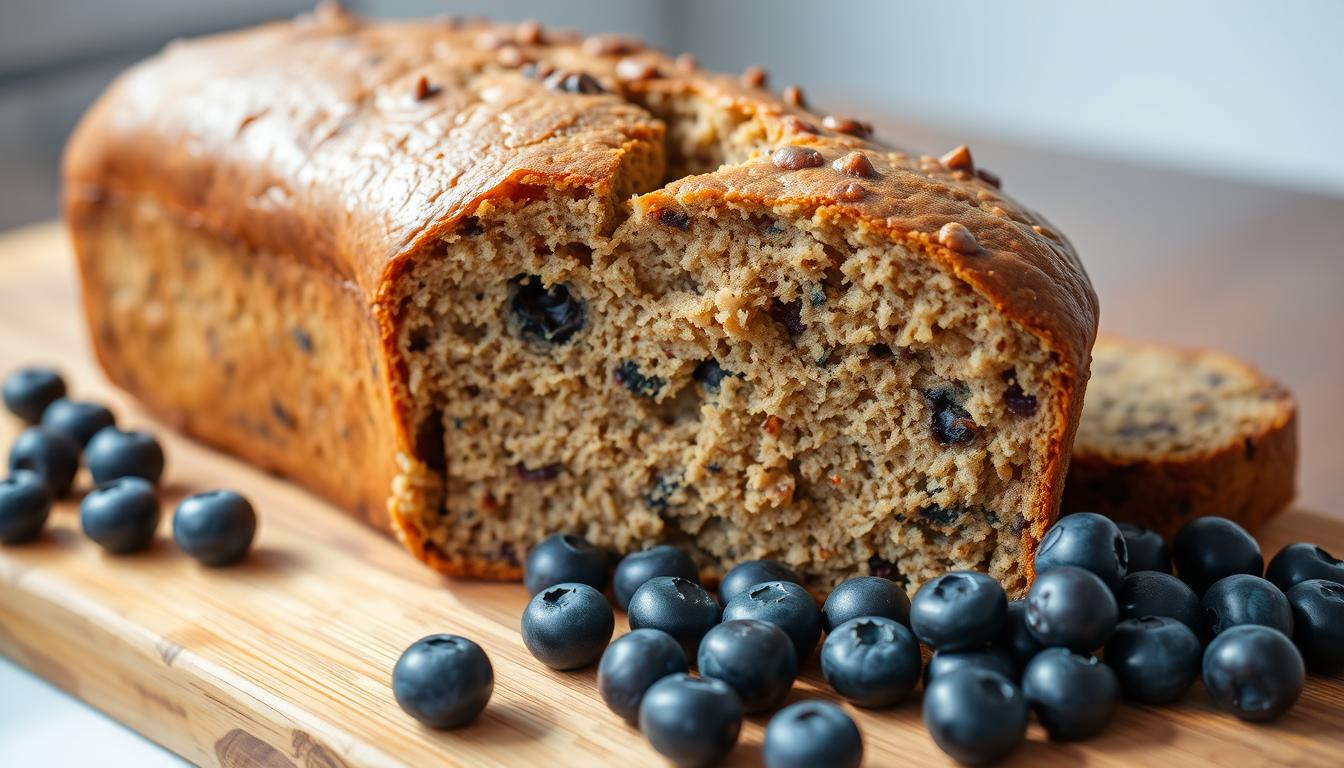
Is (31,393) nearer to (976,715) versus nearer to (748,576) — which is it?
(748,576)

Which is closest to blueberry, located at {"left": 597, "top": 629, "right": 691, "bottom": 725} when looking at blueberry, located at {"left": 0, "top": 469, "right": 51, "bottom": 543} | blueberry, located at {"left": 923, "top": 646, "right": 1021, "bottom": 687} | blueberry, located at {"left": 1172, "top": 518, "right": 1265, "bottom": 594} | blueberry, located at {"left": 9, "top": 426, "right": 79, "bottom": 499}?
blueberry, located at {"left": 923, "top": 646, "right": 1021, "bottom": 687}

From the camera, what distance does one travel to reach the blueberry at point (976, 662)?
2.31m

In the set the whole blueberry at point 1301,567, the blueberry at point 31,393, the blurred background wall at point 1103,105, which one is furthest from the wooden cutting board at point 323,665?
the blurred background wall at point 1103,105

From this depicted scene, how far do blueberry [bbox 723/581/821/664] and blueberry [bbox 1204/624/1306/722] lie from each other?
2.34ft

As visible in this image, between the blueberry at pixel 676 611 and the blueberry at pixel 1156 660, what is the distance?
75 centimetres

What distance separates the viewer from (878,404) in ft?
8.80

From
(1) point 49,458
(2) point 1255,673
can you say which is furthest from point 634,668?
(1) point 49,458

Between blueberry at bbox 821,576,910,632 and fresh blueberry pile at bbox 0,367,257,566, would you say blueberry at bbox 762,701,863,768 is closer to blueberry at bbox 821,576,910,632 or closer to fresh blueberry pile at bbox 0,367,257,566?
blueberry at bbox 821,576,910,632

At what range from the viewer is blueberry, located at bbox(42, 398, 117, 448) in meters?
3.51

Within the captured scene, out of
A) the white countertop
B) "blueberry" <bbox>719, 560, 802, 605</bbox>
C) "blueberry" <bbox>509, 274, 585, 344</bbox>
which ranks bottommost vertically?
the white countertop

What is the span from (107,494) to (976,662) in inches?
78.8

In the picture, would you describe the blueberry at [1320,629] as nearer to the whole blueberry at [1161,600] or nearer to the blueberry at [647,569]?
the whole blueberry at [1161,600]

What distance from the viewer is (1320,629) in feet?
8.06

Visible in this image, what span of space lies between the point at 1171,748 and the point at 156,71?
10.2 feet
